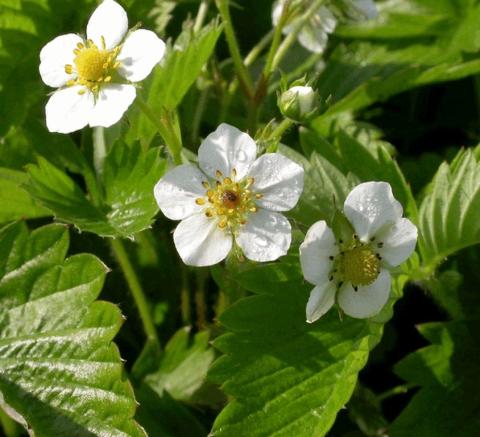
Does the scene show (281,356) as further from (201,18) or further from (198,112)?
(201,18)

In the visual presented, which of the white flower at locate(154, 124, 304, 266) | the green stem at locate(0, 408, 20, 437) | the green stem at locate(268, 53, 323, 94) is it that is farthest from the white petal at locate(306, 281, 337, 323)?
the green stem at locate(268, 53, 323, 94)

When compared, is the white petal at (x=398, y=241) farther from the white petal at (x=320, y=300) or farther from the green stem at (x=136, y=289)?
the green stem at (x=136, y=289)

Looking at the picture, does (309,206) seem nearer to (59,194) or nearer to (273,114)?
(59,194)

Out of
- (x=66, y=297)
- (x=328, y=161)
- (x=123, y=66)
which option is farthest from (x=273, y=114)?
(x=66, y=297)

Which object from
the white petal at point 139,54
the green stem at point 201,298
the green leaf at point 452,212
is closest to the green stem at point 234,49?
the white petal at point 139,54

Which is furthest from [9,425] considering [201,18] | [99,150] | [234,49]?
[201,18]

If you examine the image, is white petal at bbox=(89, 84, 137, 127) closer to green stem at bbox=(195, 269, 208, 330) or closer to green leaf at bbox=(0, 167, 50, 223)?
green leaf at bbox=(0, 167, 50, 223)
